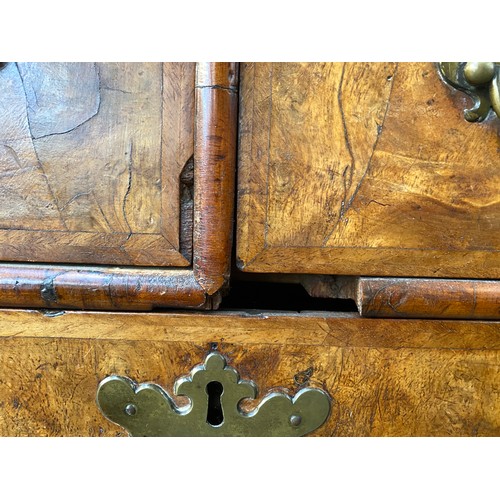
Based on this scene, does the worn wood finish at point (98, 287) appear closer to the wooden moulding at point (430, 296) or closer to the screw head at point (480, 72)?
the wooden moulding at point (430, 296)

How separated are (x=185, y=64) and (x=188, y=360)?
323 mm

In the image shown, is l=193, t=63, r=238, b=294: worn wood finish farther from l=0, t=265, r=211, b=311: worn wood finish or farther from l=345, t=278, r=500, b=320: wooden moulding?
l=345, t=278, r=500, b=320: wooden moulding

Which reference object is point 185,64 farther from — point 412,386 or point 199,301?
point 412,386

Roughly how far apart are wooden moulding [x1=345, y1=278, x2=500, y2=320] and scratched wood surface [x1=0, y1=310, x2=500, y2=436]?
2 centimetres

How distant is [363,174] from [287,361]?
0.23 meters

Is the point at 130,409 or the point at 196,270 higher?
the point at 196,270

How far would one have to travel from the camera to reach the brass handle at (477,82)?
42cm

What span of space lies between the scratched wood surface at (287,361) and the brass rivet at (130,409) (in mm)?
35

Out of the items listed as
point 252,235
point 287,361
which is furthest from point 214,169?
point 287,361

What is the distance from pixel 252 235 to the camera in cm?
47

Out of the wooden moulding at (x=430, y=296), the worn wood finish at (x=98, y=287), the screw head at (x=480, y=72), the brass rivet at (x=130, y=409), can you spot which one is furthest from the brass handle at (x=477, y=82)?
the brass rivet at (x=130, y=409)

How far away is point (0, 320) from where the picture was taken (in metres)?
0.49

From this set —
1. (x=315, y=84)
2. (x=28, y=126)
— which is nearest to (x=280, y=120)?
(x=315, y=84)

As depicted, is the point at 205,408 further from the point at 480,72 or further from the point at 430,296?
the point at 480,72
